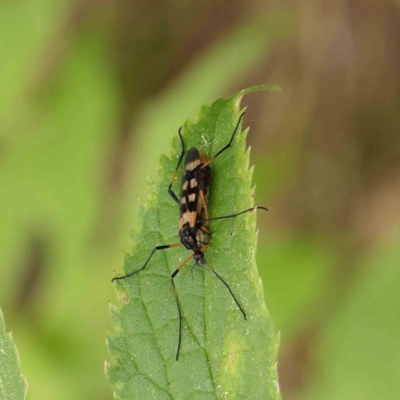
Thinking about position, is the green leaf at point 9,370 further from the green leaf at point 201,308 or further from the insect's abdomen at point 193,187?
the insect's abdomen at point 193,187

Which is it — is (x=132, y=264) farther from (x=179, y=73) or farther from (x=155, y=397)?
(x=179, y=73)

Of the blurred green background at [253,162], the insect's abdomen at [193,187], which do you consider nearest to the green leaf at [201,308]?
the insect's abdomen at [193,187]

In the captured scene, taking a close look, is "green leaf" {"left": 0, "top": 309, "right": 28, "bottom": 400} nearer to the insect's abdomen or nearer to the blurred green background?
the insect's abdomen

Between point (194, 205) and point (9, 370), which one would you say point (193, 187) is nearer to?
point (194, 205)

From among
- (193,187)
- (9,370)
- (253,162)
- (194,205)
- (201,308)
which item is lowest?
(9,370)

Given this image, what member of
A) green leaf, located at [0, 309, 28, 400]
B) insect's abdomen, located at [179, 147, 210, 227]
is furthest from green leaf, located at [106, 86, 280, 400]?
green leaf, located at [0, 309, 28, 400]

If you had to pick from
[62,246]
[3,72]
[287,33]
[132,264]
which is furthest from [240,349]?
[287,33]

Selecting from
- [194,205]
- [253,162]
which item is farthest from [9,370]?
[253,162]
